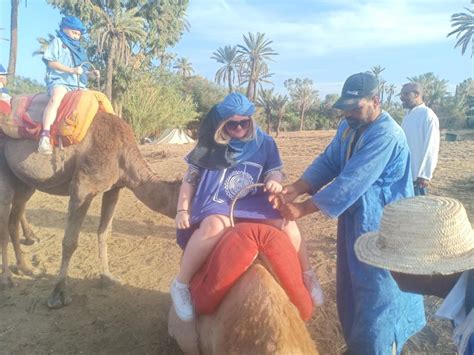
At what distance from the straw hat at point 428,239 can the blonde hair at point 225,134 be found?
1.42 meters

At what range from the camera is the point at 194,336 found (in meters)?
2.85

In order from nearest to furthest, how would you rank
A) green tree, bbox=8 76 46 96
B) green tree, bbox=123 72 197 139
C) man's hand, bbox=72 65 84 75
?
man's hand, bbox=72 65 84 75
green tree, bbox=8 76 46 96
green tree, bbox=123 72 197 139

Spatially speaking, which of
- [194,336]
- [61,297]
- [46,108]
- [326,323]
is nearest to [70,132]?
[46,108]

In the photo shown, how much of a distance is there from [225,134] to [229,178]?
33 cm

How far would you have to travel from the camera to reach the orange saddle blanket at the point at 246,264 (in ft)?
8.30

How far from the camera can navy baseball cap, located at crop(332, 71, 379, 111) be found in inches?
112

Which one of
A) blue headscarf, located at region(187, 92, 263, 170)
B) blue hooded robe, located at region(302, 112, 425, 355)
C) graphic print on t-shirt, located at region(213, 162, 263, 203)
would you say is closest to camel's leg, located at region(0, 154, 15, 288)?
blue headscarf, located at region(187, 92, 263, 170)

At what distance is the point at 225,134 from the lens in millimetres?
3195

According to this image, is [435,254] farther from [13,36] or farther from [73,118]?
[13,36]

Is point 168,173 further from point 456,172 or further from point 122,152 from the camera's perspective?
point 456,172

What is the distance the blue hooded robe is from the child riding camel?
1.06ft

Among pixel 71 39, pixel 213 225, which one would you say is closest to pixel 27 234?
pixel 71 39

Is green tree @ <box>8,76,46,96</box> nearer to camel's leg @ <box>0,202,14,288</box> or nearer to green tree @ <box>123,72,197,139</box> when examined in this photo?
green tree @ <box>123,72,197,139</box>

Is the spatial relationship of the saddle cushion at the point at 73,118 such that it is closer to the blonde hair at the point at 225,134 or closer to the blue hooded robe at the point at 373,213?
the blonde hair at the point at 225,134
